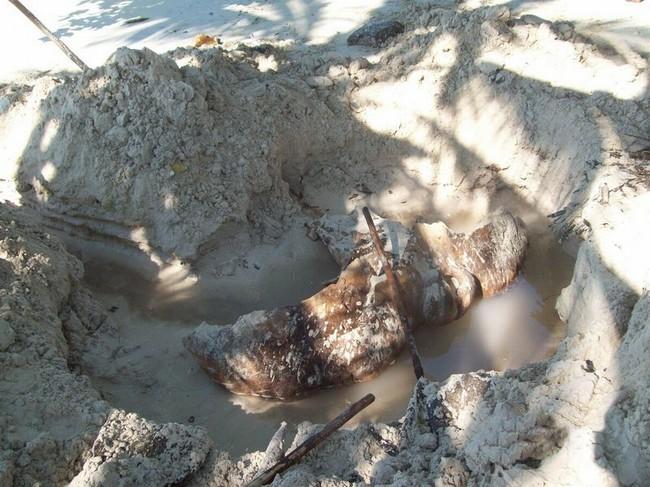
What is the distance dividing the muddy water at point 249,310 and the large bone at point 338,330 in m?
0.12

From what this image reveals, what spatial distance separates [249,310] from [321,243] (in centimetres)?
84

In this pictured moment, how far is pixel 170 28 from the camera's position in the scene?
706cm

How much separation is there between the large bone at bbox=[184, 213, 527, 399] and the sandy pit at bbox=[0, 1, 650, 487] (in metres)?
0.13

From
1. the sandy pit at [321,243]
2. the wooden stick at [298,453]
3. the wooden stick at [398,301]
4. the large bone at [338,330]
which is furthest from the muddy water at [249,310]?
the wooden stick at [298,453]

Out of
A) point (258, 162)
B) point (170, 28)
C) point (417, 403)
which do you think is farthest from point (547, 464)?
point (170, 28)

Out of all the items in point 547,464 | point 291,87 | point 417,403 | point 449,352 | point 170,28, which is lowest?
point 449,352

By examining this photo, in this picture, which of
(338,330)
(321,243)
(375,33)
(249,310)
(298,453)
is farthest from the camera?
(375,33)

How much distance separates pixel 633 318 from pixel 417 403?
1050 mm

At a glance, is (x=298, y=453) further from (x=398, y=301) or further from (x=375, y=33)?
(x=375, y=33)

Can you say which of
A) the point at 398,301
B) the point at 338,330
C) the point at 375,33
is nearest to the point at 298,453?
the point at 338,330

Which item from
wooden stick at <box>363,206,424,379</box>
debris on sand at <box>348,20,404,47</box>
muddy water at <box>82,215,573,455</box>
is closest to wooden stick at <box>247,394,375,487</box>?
muddy water at <box>82,215,573,455</box>

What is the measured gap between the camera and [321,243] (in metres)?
4.63

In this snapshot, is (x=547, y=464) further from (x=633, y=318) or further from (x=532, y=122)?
(x=532, y=122)

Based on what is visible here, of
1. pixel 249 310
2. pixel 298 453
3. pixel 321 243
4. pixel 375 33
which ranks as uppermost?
pixel 375 33
